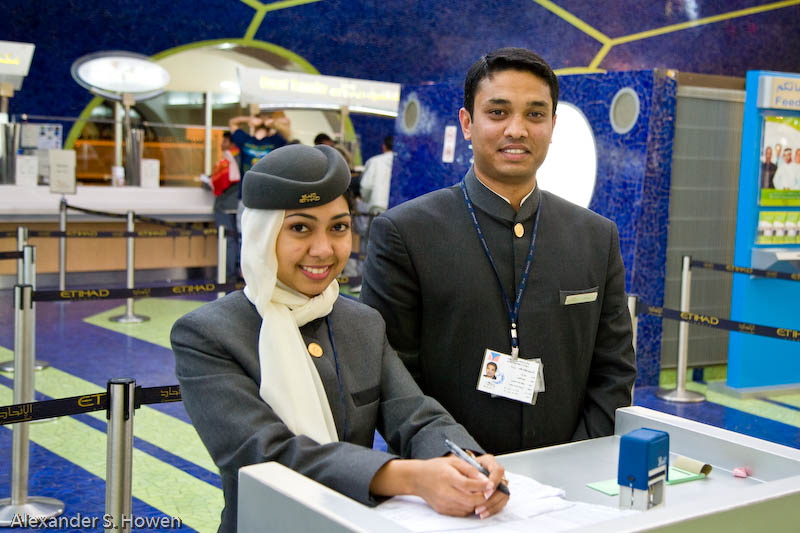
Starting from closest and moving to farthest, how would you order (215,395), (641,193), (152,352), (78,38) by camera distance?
(215,395), (641,193), (152,352), (78,38)

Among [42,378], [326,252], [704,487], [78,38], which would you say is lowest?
[42,378]

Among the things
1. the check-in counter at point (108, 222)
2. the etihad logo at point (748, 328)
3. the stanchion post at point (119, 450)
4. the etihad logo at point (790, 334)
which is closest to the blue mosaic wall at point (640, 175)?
the etihad logo at point (748, 328)

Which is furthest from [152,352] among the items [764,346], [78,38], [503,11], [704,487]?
[503,11]

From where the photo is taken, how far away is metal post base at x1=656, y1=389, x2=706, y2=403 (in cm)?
599

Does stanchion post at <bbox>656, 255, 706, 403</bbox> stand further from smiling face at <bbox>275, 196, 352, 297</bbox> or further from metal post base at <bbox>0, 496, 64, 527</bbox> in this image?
smiling face at <bbox>275, 196, 352, 297</bbox>

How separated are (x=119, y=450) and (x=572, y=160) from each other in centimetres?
453

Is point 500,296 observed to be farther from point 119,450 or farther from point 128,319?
point 128,319

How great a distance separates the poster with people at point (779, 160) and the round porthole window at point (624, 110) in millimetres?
853

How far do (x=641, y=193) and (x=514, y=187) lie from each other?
3980 millimetres

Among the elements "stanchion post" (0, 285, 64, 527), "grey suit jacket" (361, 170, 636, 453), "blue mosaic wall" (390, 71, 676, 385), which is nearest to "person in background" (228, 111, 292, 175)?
"blue mosaic wall" (390, 71, 676, 385)

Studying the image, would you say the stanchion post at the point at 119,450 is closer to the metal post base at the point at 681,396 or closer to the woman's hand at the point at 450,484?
the woman's hand at the point at 450,484

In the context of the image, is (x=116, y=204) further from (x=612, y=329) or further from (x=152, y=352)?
(x=612, y=329)

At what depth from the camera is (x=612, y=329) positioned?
2.26 m

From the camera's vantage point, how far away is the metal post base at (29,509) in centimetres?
368
